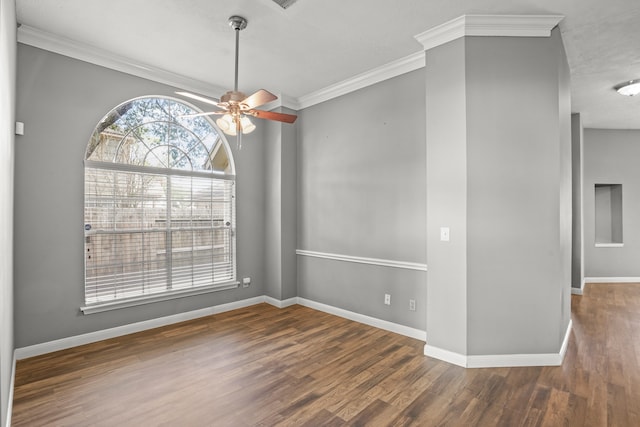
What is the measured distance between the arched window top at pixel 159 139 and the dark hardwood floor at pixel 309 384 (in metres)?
2.07

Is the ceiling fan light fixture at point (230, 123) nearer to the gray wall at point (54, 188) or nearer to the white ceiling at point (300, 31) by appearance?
the white ceiling at point (300, 31)

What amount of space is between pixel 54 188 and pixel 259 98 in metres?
2.35

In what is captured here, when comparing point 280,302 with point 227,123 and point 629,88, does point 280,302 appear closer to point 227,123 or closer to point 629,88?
point 227,123

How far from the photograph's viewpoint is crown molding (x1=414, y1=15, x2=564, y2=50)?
2805mm

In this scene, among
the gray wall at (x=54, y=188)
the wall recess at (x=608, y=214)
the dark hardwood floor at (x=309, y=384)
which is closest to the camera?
the dark hardwood floor at (x=309, y=384)

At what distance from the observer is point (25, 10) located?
108 inches

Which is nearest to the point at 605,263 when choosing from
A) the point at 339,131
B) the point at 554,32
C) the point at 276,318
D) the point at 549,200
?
the point at 549,200

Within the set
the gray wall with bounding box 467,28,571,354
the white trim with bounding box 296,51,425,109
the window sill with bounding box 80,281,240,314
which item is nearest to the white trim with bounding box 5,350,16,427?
the window sill with bounding box 80,281,240,314

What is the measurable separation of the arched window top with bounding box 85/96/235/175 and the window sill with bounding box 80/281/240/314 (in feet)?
5.16

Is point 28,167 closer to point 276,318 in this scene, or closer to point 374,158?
point 276,318

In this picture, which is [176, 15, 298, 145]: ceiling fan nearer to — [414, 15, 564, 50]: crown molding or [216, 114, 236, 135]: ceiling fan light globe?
[216, 114, 236, 135]: ceiling fan light globe

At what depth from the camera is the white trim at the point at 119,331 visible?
311 centimetres

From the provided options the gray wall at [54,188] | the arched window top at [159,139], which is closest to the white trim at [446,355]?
the gray wall at [54,188]

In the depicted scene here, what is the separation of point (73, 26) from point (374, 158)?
331 centimetres
